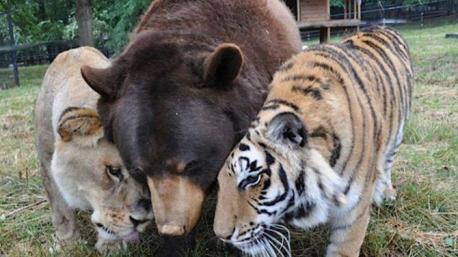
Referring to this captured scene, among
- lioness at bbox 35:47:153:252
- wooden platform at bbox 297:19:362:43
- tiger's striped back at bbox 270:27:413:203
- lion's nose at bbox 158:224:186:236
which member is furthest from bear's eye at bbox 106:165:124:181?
wooden platform at bbox 297:19:362:43

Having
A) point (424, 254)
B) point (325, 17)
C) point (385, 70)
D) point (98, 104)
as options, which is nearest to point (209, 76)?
point (98, 104)

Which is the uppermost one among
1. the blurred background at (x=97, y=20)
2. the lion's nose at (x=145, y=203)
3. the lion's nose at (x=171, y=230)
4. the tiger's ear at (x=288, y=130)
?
the tiger's ear at (x=288, y=130)

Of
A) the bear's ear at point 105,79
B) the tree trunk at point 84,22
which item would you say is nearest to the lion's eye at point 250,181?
the bear's ear at point 105,79

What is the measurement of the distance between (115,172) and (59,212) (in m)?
0.82

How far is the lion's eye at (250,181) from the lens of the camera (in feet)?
7.29

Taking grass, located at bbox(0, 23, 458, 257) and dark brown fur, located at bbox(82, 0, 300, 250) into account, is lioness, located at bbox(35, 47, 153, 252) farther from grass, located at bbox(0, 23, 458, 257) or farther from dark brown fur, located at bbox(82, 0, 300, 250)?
grass, located at bbox(0, 23, 458, 257)

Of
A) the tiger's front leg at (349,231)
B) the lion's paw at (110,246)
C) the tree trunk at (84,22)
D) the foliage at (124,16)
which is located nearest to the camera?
the tiger's front leg at (349,231)

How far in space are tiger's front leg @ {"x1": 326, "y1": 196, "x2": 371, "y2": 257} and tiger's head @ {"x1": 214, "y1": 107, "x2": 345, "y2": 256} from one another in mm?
254

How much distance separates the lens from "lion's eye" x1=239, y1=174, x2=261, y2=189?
222cm

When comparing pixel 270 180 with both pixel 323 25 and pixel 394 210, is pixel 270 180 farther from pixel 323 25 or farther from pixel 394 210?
pixel 323 25

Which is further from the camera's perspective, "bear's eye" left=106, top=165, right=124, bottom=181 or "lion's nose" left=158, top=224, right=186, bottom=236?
"bear's eye" left=106, top=165, right=124, bottom=181

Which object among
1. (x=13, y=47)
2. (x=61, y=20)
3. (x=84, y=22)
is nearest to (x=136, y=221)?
(x=84, y=22)

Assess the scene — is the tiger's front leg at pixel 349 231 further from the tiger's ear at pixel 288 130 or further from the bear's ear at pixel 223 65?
the bear's ear at pixel 223 65

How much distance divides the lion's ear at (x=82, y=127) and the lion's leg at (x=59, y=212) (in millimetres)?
542
